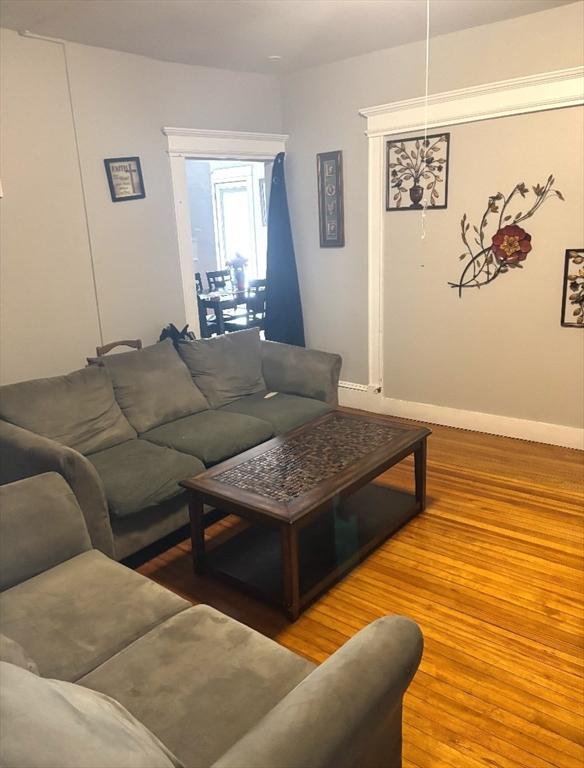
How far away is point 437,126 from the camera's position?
396 centimetres

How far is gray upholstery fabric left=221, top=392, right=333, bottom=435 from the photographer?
3457mm

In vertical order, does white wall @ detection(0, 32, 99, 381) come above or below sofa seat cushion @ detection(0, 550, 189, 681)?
above

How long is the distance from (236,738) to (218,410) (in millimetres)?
2413

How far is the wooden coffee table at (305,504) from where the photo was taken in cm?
236

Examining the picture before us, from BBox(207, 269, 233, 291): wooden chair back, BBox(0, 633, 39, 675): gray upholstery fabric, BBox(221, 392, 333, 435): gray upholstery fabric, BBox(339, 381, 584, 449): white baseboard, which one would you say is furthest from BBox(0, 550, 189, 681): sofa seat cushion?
BBox(207, 269, 233, 291): wooden chair back

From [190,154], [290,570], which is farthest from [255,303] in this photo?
[290,570]

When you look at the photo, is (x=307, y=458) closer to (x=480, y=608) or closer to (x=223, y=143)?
(x=480, y=608)

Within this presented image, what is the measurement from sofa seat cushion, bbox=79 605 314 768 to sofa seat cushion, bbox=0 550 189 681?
6cm

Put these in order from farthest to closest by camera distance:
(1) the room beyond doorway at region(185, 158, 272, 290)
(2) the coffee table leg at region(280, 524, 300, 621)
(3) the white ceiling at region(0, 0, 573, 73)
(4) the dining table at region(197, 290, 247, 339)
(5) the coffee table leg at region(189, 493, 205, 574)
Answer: (1) the room beyond doorway at region(185, 158, 272, 290)
(4) the dining table at region(197, 290, 247, 339)
(3) the white ceiling at region(0, 0, 573, 73)
(5) the coffee table leg at region(189, 493, 205, 574)
(2) the coffee table leg at region(280, 524, 300, 621)

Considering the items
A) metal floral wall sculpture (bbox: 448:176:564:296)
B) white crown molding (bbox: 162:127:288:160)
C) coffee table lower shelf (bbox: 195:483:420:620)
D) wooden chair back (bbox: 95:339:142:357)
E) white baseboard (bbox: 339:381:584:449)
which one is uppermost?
white crown molding (bbox: 162:127:288:160)

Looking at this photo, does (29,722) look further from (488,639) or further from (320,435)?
(320,435)

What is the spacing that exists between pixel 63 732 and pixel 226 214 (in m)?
8.16

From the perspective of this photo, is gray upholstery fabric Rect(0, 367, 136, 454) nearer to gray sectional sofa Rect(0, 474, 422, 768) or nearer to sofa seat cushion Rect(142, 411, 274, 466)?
sofa seat cushion Rect(142, 411, 274, 466)

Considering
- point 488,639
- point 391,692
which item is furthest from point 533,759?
point 391,692
